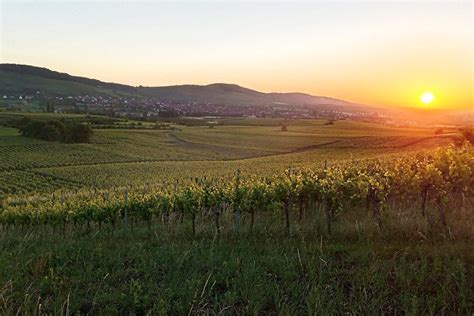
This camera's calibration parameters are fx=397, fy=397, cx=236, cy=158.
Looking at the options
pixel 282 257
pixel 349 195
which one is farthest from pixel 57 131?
pixel 282 257

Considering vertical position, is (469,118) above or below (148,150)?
above

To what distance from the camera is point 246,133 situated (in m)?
104

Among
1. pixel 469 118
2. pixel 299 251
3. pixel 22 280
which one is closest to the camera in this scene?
pixel 22 280

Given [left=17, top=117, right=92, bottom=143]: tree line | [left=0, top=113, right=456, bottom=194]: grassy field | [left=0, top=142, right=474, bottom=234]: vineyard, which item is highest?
[left=17, top=117, right=92, bottom=143]: tree line

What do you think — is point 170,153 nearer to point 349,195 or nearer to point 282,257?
point 349,195

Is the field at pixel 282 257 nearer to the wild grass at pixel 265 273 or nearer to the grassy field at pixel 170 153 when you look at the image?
the wild grass at pixel 265 273

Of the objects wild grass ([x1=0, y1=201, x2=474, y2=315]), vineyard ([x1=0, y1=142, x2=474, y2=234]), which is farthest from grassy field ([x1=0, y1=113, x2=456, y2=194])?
wild grass ([x1=0, y1=201, x2=474, y2=315])

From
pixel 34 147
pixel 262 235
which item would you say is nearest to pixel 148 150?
pixel 34 147

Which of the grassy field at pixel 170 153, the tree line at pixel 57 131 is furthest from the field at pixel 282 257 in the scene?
the tree line at pixel 57 131

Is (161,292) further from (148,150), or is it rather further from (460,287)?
(148,150)

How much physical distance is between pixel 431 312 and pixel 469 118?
108 m

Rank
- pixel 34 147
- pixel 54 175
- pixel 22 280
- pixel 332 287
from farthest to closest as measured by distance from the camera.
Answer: pixel 34 147
pixel 54 175
pixel 22 280
pixel 332 287

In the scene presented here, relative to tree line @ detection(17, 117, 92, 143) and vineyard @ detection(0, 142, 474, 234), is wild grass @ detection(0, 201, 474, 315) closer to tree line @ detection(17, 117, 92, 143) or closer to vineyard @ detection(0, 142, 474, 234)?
vineyard @ detection(0, 142, 474, 234)

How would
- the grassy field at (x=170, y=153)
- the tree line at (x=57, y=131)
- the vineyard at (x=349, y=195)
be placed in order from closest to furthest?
the vineyard at (x=349, y=195)
the grassy field at (x=170, y=153)
the tree line at (x=57, y=131)
